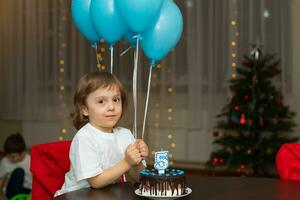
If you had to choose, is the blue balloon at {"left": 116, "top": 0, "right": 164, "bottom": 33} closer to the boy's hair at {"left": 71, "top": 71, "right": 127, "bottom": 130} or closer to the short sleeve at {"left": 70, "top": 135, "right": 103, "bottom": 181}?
the boy's hair at {"left": 71, "top": 71, "right": 127, "bottom": 130}

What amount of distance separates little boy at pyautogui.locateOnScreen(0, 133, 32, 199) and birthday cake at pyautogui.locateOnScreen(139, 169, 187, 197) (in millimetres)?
2276

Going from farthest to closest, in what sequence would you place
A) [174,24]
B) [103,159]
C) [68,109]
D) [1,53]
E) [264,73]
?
1. [1,53]
2. [68,109]
3. [264,73]
4. [174,24]
5. [103,159]

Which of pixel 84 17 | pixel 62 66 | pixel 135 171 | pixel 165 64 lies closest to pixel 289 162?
pixel 135 171

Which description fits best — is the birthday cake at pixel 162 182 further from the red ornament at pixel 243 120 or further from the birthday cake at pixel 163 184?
the red ornament at pixel 243 120

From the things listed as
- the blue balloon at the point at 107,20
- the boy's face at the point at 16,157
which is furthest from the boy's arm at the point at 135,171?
the boy's face at the point at 16,157

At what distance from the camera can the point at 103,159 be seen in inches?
77.4

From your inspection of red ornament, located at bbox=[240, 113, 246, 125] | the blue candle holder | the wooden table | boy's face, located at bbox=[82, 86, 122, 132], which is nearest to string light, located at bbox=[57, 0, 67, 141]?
red ornament, located at bbox=[240, 113, 246, 125]

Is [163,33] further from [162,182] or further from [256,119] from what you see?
[256,119]

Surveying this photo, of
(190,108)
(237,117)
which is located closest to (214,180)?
(237,117)

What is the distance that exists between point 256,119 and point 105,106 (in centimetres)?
303

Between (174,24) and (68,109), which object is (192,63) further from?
(174,24)

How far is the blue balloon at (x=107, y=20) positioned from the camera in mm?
2258

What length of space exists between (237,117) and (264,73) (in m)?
0.44

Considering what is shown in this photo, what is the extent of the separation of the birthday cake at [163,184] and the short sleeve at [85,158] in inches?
9.6
